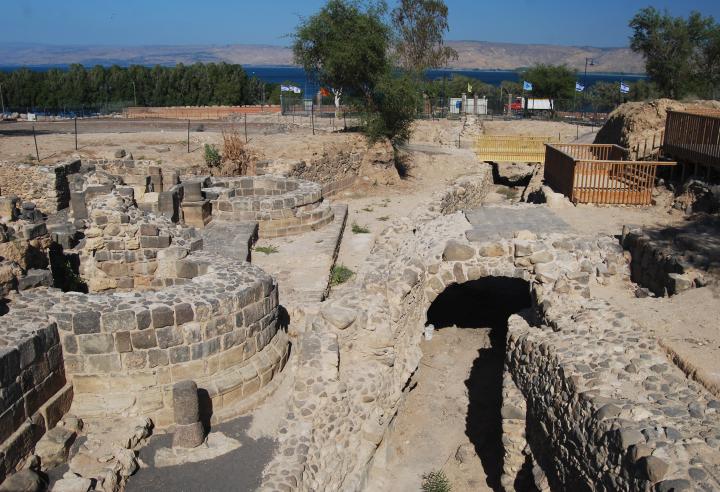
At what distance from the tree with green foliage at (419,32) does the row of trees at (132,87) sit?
14674mm

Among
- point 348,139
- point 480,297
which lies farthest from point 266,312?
point 348,139

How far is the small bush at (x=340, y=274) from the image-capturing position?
12734mm

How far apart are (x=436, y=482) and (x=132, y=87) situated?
48829mm

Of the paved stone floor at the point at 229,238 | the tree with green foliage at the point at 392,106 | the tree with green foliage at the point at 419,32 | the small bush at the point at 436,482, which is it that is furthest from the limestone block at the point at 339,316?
the tree with green foliage at the point at 419,32

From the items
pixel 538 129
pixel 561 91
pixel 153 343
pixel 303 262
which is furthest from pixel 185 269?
pixel 561 91

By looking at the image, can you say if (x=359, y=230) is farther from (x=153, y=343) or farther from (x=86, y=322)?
(x=86, y=322)

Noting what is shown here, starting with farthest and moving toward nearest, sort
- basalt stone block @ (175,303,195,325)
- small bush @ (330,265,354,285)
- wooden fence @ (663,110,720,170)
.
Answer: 1. wooden fence @ (663,110,720,170)
2. small bush @ (330,265,354,285)
3. basalt stone block @ (175,303,195,325)

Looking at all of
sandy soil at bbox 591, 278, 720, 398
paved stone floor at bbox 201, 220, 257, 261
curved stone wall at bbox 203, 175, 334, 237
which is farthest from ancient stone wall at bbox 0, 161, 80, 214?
sandy soil at bbox 591, 278, 720, 398

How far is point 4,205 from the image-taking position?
28.7 feet

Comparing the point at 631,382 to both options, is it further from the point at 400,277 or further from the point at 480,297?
the point at 480,297

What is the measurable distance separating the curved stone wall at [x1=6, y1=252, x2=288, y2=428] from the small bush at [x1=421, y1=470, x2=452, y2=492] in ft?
9.07

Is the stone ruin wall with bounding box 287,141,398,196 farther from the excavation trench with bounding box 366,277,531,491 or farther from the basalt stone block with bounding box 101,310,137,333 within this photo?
the basalt stone block with bounding box 101,310,137,333

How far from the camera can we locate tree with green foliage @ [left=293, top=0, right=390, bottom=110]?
79.9 ft

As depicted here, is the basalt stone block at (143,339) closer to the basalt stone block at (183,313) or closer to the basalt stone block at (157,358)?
the basalt stone block at (157,358)
